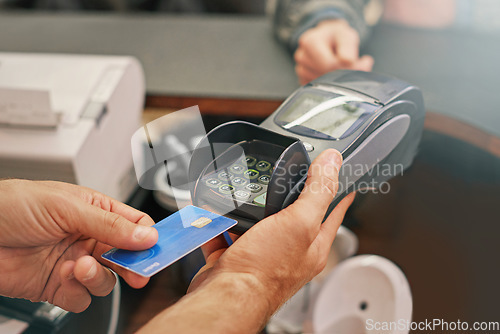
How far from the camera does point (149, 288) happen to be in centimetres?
37

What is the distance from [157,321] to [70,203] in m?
0.12

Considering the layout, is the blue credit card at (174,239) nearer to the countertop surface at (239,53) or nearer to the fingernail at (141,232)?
the fingernail at (141,232)

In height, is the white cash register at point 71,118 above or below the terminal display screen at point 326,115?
below

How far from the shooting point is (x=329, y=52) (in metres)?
0.54

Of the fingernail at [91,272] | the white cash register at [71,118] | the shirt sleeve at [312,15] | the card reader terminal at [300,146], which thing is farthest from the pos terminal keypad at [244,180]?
the shirt sleeve at [312,15]

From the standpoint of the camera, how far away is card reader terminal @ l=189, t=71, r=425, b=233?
31 cm

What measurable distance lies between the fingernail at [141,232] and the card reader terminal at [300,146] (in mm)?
43

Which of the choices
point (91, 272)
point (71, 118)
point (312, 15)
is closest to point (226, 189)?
point (91, 272)

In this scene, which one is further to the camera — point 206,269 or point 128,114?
point 128,114

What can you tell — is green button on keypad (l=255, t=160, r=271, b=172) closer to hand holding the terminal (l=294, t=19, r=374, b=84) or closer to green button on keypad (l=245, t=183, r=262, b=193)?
green button on keypad (l=245, t=183, r=262, b=193)

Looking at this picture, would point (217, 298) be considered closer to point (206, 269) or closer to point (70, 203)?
point (206, 269)

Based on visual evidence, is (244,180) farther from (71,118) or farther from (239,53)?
(239,53)

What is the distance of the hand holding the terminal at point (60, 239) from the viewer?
320 millimetres

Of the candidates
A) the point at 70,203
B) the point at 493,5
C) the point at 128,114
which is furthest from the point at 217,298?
the point at 493,5
